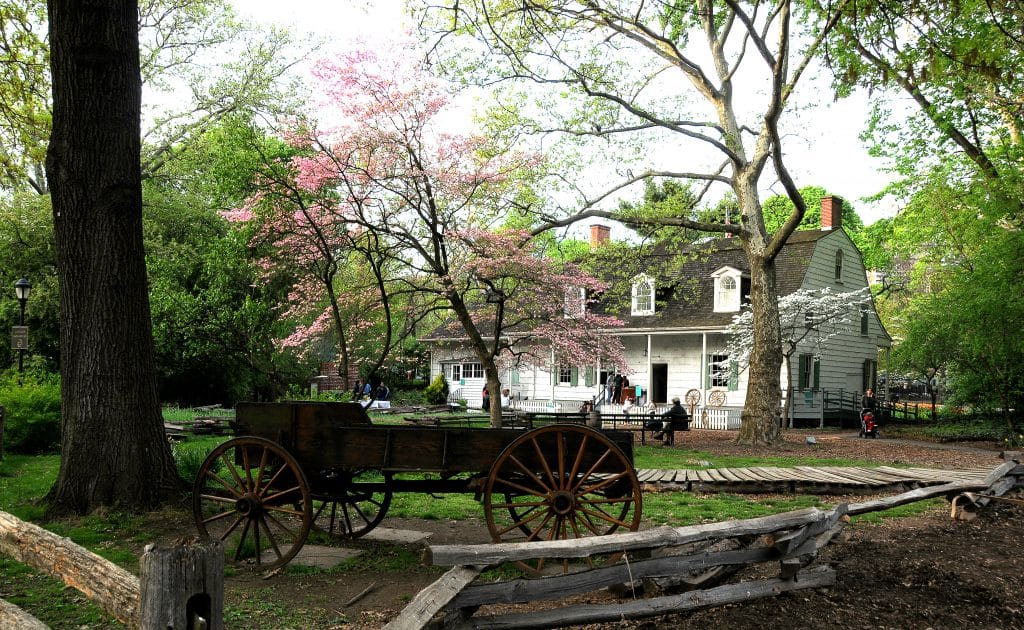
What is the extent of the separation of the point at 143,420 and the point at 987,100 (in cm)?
2073

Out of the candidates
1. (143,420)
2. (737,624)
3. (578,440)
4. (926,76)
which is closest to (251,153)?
(143,420)

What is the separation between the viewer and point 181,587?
2896 millimetres

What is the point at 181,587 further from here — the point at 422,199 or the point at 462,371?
the point at 462,371

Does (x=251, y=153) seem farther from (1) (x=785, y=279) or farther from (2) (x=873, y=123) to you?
(1) (x=785, y=279)

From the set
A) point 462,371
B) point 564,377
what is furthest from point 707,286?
point 462,371

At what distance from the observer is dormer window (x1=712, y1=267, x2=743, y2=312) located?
29719 mm

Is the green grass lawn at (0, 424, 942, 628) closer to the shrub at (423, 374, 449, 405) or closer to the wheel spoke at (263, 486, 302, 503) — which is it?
the wheel spoke at (263, 486, 302, 503)

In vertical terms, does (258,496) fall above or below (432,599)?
above

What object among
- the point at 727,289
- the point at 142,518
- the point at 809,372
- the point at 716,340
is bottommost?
the point at 142,518

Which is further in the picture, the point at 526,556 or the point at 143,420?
the point at 143,420

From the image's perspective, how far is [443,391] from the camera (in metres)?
38.3

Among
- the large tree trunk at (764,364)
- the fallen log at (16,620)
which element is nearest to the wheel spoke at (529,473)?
the fallen log at (16,620)

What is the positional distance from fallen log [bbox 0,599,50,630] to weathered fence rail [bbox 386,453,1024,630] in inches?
64.8

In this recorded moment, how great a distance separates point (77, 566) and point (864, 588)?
551 centimetres
